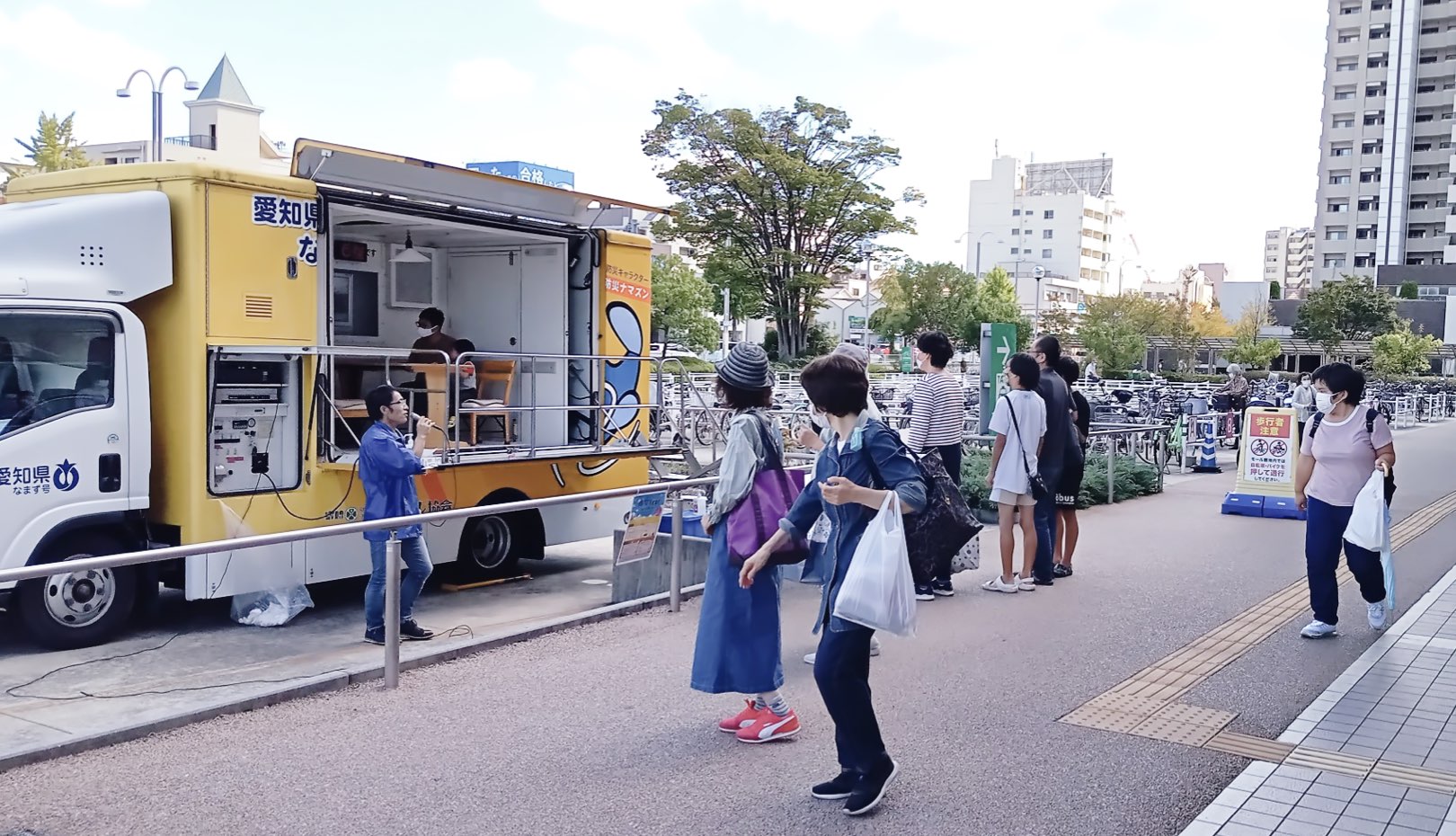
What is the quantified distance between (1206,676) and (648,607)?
3.38 metres

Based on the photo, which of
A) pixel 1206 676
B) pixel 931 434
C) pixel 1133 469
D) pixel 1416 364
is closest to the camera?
pixel 1206 676

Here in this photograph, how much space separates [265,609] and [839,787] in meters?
4.63

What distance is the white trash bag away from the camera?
7734 mm

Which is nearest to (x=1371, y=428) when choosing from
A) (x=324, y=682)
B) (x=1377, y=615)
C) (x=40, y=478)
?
(x=1377, y=615)

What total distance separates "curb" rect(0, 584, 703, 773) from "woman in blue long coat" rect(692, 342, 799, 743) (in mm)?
1953

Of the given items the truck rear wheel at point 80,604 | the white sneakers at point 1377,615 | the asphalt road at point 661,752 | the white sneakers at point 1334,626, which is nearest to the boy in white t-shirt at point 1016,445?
the asphalt road at point 661,752

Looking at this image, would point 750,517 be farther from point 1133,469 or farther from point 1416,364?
point 1416,364

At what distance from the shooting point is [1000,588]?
8742mm

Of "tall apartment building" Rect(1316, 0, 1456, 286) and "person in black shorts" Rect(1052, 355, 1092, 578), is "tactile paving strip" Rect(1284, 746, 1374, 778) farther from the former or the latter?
"tall apartment building" Rect(1316, 0, 1456, 286)

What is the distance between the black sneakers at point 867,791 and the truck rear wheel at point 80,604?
13.4ft

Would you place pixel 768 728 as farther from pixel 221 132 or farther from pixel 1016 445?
pixel 221 132

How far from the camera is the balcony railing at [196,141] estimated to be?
2665 inches

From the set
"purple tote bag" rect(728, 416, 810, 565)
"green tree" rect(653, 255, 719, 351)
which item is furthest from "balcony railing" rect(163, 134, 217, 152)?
"purple tote bag" rect(728, 416, 810, 565)

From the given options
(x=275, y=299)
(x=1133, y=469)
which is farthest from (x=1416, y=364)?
(x=275, y=299)
